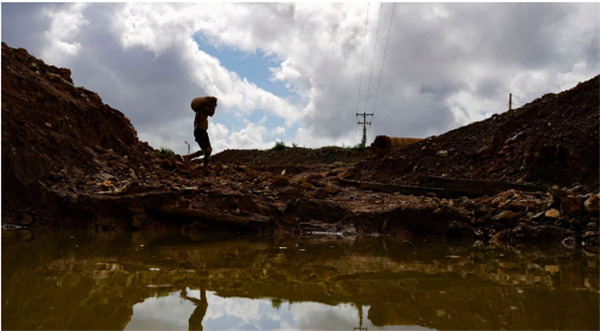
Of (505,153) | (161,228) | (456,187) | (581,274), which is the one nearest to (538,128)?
(505,153)

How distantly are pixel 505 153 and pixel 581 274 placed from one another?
27.7 feet

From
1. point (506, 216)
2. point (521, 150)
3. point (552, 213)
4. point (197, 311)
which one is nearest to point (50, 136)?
point (197, 311)

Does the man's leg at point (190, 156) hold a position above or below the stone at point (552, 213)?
above

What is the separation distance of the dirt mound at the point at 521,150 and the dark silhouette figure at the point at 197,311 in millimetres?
7552

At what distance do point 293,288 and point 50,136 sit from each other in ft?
21.6

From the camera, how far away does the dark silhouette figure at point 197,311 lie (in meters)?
2.07

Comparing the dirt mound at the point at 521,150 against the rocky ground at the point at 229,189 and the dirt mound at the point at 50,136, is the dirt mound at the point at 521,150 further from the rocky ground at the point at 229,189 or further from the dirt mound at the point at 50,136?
the dirt mound at the point at 50,136

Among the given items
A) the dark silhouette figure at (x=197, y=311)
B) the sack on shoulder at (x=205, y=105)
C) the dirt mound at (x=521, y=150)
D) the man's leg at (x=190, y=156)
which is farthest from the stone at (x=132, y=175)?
the dirt mound at (x=521, y=150)

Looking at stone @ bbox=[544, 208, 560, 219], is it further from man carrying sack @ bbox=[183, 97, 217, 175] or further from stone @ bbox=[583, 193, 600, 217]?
man carrying sack @ bbox=[183, 97, 217, 175]

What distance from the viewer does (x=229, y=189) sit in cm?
743

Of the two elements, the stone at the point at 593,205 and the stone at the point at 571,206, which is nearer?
the stone at the point at 593,205

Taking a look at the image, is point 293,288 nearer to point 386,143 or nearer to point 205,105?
point 205,105

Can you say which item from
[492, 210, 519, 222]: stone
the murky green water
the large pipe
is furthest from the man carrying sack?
the large pipe

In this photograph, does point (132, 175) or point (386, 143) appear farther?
point (386, 143)
